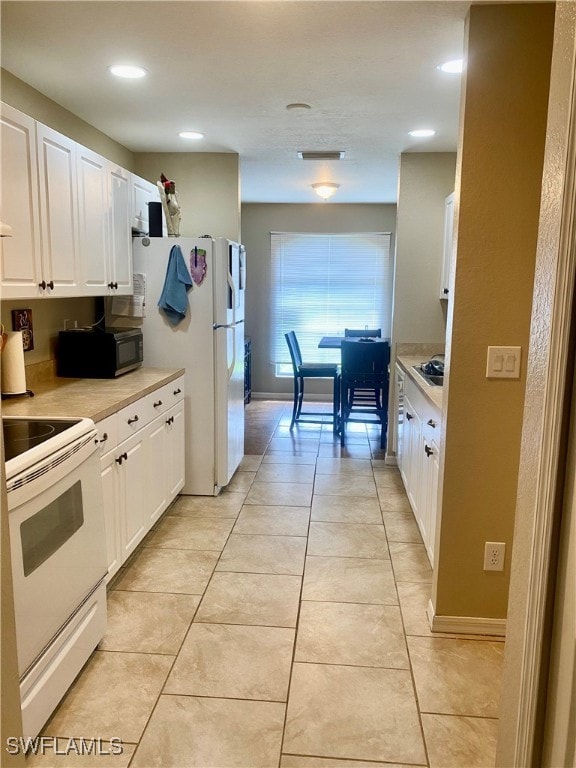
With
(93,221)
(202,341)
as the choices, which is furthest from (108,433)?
(202,341)

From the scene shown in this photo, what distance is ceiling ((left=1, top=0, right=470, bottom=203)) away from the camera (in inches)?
82.4

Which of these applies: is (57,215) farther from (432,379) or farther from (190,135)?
(432,379)

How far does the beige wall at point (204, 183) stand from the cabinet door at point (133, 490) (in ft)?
6.82

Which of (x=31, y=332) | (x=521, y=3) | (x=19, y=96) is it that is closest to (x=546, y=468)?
(x=521, y=3)

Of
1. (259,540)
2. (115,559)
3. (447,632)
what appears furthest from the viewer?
(259,540)

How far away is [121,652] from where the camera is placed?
2230 mm

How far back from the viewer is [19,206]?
2.29 metres

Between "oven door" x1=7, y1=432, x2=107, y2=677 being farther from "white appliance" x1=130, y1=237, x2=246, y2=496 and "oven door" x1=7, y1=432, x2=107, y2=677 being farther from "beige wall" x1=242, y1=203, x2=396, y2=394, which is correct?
"beige wall" x1=242, y1=203, x2=396, y2=394

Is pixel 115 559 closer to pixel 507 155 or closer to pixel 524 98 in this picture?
pixel 507 155

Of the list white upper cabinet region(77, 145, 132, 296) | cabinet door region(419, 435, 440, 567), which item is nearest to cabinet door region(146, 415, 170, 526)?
white upper cabinet region(77, 145, 132, 296)

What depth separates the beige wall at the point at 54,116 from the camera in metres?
2.74

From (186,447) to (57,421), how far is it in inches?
70.5

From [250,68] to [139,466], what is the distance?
201 cm

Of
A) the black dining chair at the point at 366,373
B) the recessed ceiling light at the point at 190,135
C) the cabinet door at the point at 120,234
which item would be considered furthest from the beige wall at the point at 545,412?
the black dining chair at the point at 366,373
